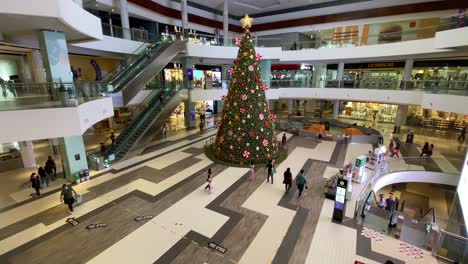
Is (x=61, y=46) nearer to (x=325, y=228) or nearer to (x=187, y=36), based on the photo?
(x=187, y=36)

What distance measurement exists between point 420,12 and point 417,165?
15.4 meters

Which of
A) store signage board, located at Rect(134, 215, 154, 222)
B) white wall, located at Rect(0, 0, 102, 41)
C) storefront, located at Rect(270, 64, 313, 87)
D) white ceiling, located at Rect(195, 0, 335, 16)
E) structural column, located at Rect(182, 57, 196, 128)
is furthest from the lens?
storefront, located at Rect(270, 64, 313, 87)

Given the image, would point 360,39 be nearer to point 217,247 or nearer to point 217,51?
point 217,51

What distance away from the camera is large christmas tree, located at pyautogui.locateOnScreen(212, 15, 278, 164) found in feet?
39.7

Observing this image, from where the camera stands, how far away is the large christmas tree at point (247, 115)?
1209cm

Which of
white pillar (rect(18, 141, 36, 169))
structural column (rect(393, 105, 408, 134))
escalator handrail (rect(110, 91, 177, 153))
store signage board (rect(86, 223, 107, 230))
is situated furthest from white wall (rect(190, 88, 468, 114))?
store signage board (rect(86, 223, 107, 230))

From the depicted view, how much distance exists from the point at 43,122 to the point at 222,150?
26.3 feet

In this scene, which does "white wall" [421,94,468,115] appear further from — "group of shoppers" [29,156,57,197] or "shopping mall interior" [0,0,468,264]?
"group of shoppers" [29,156,57,197]

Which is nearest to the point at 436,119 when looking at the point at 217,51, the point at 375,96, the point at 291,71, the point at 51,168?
the point at 375,96

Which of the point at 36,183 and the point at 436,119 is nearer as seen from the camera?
the point at 36,183

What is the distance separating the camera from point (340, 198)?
24.0 ft

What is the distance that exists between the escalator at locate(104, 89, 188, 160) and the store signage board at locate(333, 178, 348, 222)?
11435mm

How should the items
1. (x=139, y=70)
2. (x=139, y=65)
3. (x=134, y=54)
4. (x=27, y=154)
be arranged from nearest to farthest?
(x=27, y=154) < (x=139, y=70) < (x=139, y=65) < (x=134, y=54)

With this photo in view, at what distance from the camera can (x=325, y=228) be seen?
283 inches
